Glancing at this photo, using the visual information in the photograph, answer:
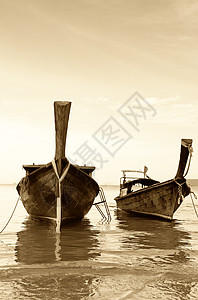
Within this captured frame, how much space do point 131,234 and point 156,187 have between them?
5260mm

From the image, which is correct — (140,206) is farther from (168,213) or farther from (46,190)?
(46,190)

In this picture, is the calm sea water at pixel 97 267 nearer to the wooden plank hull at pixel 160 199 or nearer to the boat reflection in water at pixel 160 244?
the boat reflection in water at pixel 160 244

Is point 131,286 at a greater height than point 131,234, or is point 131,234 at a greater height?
point 131,286

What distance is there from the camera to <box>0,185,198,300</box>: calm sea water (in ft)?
15.9

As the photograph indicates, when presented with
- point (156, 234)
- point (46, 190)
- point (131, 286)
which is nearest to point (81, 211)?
point (46, 190)

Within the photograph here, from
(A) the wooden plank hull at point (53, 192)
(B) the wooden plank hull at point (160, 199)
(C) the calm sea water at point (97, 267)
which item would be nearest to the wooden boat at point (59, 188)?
(A) the wooden plank hull at point (53, 192)

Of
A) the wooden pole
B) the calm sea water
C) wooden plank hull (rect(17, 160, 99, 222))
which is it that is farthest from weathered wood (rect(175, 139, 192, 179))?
the wooden pole

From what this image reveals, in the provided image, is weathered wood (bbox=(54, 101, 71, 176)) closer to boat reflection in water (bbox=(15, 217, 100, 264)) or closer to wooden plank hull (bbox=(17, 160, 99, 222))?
wooden plank hull (bbox=(17, 160, 99, 222))

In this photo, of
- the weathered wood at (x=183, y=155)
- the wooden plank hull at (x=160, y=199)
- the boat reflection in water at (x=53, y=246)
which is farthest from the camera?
the wooden plank hull at (x=160, y=199)

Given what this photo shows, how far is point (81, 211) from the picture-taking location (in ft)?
44.8

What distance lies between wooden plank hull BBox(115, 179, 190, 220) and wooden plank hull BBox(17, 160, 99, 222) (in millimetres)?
4195

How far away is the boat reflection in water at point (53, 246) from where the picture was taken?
23.7ft

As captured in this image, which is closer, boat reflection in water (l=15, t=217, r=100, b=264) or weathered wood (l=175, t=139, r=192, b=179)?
boat reflection in water (l=15, t=217, r=100, b=264)

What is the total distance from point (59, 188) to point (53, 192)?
1.54 meters
